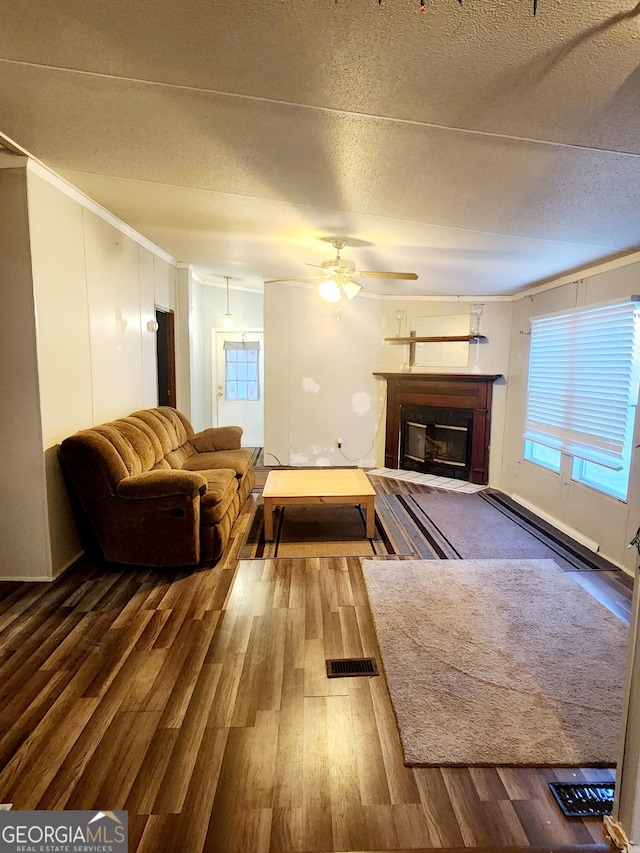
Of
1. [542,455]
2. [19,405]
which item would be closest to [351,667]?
[19,405]

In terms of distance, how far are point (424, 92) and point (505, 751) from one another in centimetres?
243

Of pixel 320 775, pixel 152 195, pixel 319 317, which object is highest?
pixel 152 195

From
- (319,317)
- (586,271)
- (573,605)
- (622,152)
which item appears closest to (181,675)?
(573,605)

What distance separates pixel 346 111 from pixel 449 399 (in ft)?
13.8

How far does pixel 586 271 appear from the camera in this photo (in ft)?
12.3

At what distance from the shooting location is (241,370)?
23.1ft

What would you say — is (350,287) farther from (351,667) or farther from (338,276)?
(351,667)

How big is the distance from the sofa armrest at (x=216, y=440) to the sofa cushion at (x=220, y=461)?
0.10 meters

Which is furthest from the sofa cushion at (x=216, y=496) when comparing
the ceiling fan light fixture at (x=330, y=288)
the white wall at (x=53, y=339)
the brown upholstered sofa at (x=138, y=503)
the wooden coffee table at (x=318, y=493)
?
the ceiling fan light fixture at (x=330, y=288)

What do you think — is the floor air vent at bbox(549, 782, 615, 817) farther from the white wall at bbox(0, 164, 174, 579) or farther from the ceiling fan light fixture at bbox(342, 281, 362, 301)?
the ceiling fan light fixture at bbox(342, 281, 362, 301)

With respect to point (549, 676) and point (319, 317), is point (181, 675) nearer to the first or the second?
point (549, 676)

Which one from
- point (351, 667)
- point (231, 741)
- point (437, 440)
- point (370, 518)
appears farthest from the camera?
point (437, 440)

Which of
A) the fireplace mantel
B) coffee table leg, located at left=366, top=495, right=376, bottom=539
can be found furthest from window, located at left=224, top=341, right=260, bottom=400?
coffee table leg, located at left=366, top=495, right=376, bottom=539

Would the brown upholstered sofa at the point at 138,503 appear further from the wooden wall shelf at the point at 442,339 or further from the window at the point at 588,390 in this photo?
the wooden wall shelf at the point at 442,339
